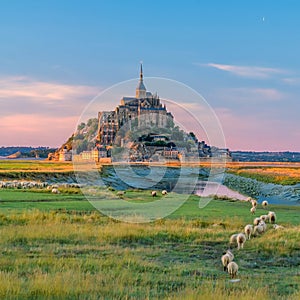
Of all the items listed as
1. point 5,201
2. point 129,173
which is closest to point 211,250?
point 5,201

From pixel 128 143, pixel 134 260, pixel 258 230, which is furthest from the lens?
pixel 128 143

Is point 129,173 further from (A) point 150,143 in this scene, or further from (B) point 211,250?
(B) point 211,250

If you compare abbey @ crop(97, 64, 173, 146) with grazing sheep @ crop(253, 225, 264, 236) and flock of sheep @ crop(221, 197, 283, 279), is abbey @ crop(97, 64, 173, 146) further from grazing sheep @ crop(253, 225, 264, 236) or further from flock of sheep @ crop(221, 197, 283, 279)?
grazing sheep @ crop(253, 225, 264, 236)

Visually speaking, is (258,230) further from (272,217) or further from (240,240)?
(272,217)

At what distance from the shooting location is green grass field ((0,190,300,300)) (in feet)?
36.8

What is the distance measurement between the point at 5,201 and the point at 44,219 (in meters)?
9.88

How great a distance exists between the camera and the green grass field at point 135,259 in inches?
442

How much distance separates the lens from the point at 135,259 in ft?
49.1

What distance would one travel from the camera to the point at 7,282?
11141 mm

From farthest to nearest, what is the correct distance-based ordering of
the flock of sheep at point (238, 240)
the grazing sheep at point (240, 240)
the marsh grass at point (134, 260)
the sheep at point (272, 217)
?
the sheep at point (272, 217) < the grazing sheep at point (240, 240) < the flock of sheep at point (238, 240) < the marsh grass at point (134, 260)

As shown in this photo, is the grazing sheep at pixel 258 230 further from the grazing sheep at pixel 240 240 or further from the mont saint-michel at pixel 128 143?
the mont saint-michel at pixel 128 143

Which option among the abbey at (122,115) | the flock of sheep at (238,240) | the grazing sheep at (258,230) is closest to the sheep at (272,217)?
the flock of sheep at (238,240)

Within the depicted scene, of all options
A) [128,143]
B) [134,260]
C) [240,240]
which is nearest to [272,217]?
[240,240]

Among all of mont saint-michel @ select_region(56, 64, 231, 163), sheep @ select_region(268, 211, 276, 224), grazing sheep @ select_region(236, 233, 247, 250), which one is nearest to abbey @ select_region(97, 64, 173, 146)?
mont saint-michel @ select_region(56, 64, 231, 163)
